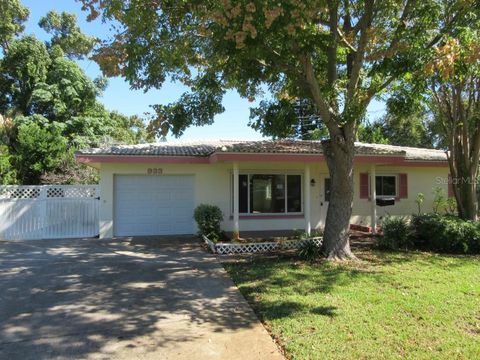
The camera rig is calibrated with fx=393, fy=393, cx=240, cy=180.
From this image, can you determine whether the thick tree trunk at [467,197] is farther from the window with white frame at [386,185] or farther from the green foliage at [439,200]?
the green foliage at [439,200]

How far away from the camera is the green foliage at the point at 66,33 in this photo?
94.2ft

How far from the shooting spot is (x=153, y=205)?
1381 cm

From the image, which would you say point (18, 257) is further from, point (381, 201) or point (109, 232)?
point (381, 201)

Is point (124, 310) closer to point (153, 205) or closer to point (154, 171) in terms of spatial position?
point (153, 205)

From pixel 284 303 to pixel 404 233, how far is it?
20.5ft

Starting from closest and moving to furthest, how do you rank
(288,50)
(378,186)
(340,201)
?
(288,50) < (340,201) < (378,186)

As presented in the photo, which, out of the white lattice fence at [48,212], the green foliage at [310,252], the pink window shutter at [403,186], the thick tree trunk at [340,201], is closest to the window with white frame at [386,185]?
the pink window shutter at [403,186]

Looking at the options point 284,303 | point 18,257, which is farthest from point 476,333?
point 18,257

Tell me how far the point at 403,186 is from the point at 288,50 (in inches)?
424

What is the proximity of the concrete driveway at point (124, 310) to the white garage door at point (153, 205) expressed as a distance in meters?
3.70

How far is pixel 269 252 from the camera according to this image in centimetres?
1064

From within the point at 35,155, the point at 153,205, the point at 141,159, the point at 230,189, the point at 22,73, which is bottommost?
the point at 153,205

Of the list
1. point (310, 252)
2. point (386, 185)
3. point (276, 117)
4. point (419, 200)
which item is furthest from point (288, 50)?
point (419, 200)

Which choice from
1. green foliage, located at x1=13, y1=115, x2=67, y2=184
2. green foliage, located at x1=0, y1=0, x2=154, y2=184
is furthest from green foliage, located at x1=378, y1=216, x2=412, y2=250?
green foliage, located at x1=0, y1=0, x2=154, y2=184
